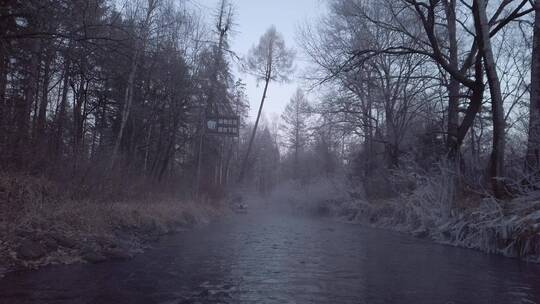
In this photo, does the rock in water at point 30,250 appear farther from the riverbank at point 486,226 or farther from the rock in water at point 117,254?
the riverbank at point 486,226

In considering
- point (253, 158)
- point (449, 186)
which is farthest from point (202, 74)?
point (253, 158)

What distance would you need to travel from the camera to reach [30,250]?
24.3 feet

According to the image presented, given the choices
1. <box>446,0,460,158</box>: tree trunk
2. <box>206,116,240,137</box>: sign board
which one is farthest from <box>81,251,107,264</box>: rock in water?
<box>206,116,240,137</box>: sign board

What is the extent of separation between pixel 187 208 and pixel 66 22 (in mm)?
12218

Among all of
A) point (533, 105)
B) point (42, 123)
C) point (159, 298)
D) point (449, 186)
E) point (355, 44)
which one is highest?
point (355, 44)

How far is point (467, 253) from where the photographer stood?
10867mm

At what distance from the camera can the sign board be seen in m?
26.9

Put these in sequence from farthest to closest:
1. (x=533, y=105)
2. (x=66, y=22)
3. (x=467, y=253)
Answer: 1. (x=533, y=105)
2. (x=467, y=253)
3. (x=66, y=22)

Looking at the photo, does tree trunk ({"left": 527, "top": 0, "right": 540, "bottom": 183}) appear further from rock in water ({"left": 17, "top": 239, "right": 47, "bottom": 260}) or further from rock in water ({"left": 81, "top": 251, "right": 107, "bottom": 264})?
rock in water ({"left": 17, "top": 239, "right": 47, "bottom": 260})

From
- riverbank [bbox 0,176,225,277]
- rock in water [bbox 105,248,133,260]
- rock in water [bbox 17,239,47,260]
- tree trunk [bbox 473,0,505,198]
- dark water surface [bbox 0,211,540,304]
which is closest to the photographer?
dark water surface [bbox 0,211,540,304]

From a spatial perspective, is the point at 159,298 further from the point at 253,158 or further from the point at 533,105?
the point at 253,158

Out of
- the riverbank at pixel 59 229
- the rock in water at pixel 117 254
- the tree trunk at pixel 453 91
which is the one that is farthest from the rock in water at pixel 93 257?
the tree trunk at pixel 453 91

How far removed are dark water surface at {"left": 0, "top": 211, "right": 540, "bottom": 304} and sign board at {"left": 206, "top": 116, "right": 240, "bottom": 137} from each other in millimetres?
16470

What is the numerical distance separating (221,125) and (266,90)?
13.1 m
